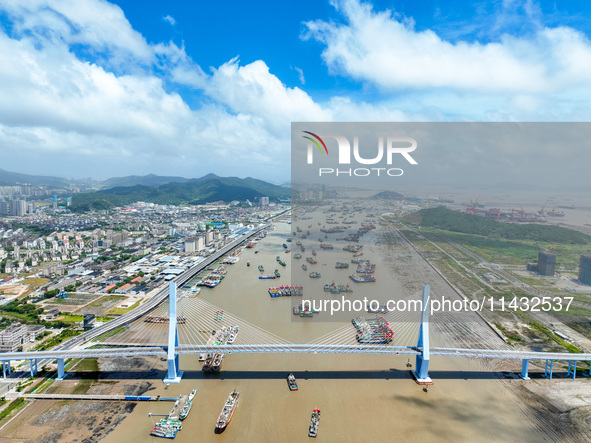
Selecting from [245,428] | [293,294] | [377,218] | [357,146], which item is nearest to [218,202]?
[377,218]

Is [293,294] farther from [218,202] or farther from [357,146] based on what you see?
[218,202]

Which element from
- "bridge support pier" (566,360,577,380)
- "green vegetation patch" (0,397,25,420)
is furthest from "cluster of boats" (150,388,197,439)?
"bridge support pier" (566,360,577,380)

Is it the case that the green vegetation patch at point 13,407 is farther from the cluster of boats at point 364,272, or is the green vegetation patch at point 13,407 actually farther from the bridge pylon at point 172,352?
the cluster of boats at point 364,272

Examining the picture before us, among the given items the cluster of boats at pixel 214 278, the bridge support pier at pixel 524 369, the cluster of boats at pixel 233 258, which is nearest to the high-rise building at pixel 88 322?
the cluster of boats at pixel 214 278

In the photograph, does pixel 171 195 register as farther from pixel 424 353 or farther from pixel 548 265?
pixel 424 353

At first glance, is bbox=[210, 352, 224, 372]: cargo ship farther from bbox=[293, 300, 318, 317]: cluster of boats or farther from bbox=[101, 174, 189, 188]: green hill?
bbox=[101, 174, 189, 188]: green hill
